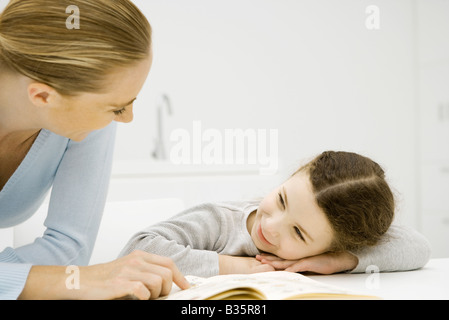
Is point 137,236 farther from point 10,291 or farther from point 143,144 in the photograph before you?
point 143,144

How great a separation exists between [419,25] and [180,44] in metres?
1.63

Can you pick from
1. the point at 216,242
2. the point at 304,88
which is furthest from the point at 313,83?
the point at 216,242

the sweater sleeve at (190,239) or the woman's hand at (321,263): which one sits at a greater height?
the sweater sleeve at (190,239)

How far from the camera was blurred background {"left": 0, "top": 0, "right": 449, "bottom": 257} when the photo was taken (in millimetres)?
2600

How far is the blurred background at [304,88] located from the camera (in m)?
2.60

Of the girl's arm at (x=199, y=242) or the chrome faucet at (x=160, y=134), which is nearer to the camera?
the girl's arm at (x=199, y=242)

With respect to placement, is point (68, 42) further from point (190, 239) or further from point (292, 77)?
point (292, 77)

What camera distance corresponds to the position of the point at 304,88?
2.96 metres

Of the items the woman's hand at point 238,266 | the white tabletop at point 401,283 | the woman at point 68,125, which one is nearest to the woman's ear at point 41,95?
the woman at point 68,125

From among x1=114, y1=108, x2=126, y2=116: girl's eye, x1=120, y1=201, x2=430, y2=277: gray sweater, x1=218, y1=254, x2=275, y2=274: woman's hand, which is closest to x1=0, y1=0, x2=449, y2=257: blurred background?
x1=120, y1=201, x2=430, y2=277: gray sweater

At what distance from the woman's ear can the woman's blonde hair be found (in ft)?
0.03

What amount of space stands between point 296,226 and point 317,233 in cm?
4

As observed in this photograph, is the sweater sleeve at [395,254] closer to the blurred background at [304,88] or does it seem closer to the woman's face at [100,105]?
the woman's face at [100,105]

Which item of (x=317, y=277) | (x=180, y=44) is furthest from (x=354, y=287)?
(x=180, y=44)
